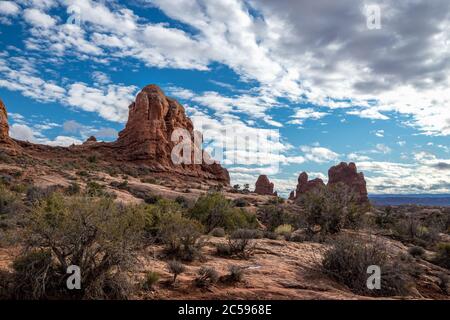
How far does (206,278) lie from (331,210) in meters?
9.98

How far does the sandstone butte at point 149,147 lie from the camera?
58250 mm

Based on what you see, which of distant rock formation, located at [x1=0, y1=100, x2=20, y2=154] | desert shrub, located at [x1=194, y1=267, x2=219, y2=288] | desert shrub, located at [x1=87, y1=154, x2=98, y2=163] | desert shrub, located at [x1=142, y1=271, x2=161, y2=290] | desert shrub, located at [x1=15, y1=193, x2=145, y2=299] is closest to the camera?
desert shrub, located at [x1=15, y1=193, x2=145, y2=299]

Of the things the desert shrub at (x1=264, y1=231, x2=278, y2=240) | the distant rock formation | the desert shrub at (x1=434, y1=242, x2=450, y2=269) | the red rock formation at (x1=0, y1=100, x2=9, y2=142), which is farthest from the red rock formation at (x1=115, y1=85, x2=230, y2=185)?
the desert shrub at (x1=434, y1=242, x2=450, y2=269)

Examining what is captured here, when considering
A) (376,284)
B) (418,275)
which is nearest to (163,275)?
(376,284)

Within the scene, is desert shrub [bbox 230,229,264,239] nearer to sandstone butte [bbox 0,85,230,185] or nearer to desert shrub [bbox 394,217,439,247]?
desert shrub [bbox 394,217,439,247]

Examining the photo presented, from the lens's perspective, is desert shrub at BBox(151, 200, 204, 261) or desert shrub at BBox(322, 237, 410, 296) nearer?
desert shrub at BBox(322, 237, 410, 296)

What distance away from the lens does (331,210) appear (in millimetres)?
16312

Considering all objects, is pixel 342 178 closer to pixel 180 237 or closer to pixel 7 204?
pixel 7 204

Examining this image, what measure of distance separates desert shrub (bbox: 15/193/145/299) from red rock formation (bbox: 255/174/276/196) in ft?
264

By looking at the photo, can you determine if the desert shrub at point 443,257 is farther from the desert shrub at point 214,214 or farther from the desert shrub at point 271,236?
the desert shrub at point 214,214

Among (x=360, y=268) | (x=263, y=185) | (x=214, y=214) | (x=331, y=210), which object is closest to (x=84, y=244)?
(x=360, y=268)

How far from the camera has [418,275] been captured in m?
11.2

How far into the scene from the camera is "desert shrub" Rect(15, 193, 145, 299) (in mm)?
6531

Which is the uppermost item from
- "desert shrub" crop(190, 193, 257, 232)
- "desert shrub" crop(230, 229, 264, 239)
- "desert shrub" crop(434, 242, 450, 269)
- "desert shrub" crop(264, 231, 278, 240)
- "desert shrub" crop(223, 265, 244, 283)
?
"desert shrub" crop(190, 193, 257, 232)
